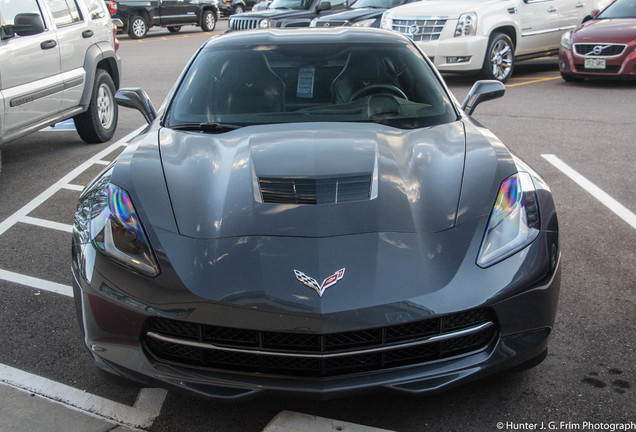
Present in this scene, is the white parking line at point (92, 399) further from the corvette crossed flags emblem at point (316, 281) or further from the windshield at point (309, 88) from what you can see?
the windshield at point (309, 88)

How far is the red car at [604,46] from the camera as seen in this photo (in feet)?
35.1

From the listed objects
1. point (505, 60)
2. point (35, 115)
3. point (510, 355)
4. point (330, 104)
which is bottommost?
point (505, 60)

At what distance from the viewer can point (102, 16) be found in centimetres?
827

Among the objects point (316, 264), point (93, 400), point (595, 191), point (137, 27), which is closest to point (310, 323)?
point (316, 264)

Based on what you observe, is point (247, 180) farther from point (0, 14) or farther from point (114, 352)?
point (0, 14)

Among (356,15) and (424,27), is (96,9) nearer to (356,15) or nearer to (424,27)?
(424,27)

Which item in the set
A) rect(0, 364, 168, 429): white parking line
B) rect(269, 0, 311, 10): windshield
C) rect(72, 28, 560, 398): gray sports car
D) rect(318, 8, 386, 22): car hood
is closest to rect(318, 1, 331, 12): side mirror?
rect(269, 0, 311, 10): windshield

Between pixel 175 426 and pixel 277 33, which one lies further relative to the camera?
pixel 277 33

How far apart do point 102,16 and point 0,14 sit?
1.97 meters

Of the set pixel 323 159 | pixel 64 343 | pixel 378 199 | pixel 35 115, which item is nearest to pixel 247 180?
pixel 323 159

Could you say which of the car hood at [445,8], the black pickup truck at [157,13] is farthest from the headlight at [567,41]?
the black pickup truck at [157,13]

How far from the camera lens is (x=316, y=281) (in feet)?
8.21

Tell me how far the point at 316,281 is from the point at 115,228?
3.03ft

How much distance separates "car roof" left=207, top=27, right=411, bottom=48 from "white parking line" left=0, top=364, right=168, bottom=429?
A: 7.53 feet
